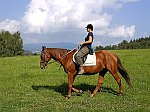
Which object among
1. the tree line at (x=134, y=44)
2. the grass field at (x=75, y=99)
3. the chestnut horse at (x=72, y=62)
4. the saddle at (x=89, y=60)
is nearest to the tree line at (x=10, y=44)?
the tree line at (x=134, y=44)

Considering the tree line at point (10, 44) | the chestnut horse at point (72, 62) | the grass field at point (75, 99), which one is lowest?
the grass field at point (75, 99)

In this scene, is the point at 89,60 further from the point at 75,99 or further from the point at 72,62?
the point at 75,99

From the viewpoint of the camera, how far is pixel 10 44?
98.0m

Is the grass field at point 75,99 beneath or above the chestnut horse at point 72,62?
beneath

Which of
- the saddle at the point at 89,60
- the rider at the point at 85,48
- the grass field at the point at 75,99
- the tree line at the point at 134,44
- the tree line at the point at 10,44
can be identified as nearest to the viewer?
the grass field at the point at 75,99

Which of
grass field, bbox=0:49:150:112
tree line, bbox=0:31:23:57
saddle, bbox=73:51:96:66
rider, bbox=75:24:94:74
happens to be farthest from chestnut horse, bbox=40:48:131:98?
tree line, bbox=0:31:23:57

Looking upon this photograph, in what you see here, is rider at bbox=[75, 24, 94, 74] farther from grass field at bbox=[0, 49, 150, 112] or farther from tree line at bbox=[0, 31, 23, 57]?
tree line at bbox=[0, 31, 23, 57]

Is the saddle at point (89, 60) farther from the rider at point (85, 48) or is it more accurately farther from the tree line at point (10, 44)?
the tree line at point (10, 44)

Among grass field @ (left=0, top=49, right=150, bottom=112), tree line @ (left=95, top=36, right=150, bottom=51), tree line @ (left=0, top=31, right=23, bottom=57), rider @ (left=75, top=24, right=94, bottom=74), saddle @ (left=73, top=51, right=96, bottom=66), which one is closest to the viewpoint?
grass field @ (left=0, top=49, right=150, bottom=112)

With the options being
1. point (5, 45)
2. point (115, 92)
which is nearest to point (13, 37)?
point (5, 45)

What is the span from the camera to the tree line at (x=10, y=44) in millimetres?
96312

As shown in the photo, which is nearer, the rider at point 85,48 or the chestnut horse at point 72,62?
the rider at point 85,48

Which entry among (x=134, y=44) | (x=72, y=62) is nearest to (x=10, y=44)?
(x=134, y=44)

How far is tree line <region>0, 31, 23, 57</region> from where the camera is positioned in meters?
96.3
